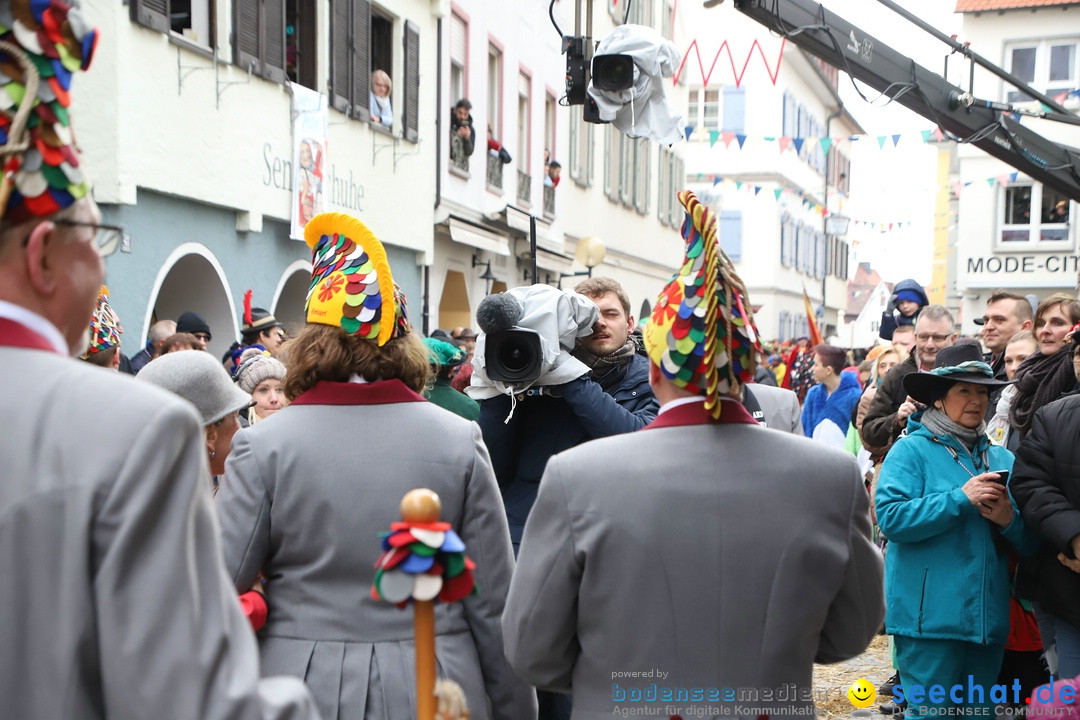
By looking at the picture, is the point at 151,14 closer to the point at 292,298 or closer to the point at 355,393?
the point at 292,298

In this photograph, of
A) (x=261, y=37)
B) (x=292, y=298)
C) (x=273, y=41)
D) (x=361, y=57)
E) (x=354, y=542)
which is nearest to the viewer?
(x=354, y=542)

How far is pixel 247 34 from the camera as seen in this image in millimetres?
12484

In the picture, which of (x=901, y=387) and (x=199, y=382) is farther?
(x=901, y=387)

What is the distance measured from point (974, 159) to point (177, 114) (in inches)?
899

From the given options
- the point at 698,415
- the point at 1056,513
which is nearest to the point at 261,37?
the point at 1056,513

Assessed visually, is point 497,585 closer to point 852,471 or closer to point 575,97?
point 852,471

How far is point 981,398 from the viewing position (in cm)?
508

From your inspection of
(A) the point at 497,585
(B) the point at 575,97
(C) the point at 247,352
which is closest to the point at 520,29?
(B) the point at 575,97

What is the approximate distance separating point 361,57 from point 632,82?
23.5ft

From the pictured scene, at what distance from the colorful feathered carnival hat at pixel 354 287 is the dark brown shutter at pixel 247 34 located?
31.1 feet

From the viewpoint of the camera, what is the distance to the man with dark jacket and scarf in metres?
4.50

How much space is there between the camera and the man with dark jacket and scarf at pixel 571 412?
4500 mm

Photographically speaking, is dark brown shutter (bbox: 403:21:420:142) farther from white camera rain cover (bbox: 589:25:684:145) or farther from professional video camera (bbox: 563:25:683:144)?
white camera rain cover (bbox: 589:25:684:145)

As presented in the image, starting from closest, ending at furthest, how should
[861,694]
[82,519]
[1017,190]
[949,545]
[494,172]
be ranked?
[82,519], [949,545], [861,694], [494,172], [1017,190]
